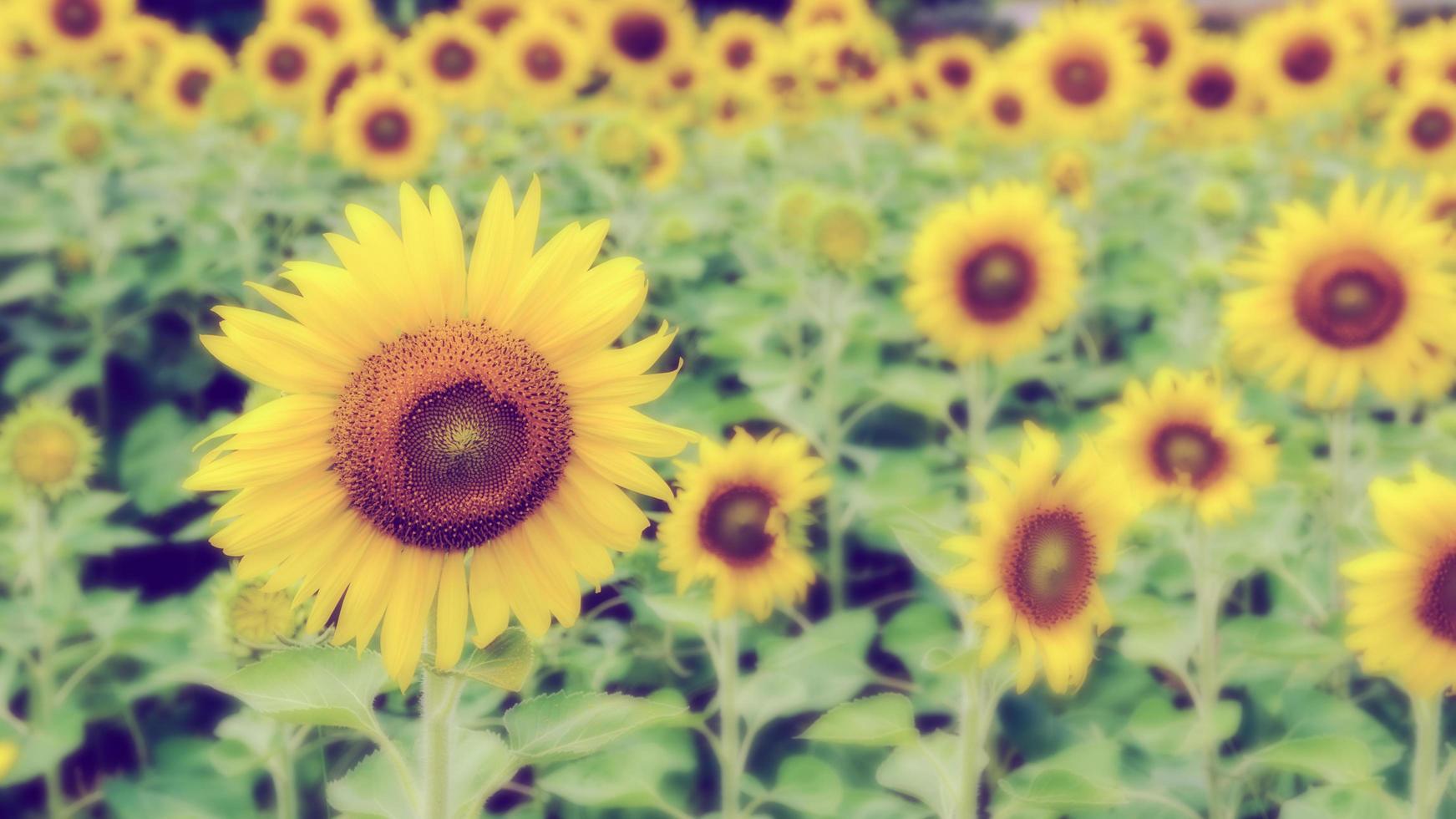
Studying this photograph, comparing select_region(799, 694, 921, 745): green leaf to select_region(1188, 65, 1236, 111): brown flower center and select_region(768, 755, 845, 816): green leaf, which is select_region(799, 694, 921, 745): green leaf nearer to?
select_region(768, 755, 845, 816): green leaf

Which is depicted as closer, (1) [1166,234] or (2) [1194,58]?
(1) [1166,234]

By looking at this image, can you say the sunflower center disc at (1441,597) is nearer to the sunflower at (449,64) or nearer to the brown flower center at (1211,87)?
the brown flower center at (1211,87)

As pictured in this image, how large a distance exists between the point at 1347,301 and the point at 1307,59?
2514 mm

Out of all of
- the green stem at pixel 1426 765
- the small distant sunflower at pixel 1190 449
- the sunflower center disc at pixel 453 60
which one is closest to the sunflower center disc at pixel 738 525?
the small distant sunflower at pixel 1190 449

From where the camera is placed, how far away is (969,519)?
6.23 feet

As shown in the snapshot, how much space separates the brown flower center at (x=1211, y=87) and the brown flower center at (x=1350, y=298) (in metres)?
2.25

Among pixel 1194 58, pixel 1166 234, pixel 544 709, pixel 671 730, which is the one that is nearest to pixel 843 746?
pixel 671 730

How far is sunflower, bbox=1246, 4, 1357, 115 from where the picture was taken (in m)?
4.04

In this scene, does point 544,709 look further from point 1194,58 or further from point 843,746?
point 1194,58

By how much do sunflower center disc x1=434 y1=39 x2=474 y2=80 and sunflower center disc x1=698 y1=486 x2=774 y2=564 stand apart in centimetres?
264

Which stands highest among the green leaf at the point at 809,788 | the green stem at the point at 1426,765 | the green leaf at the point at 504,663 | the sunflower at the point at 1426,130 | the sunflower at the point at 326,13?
the sunflower at the point at 326,13

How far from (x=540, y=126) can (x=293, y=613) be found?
2.20 metres

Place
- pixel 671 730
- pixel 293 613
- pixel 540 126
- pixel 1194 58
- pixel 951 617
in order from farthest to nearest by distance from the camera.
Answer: pixel 1194 58, pixel 540 126, pixel 951 617, pixel 671 730, pixel 293 613

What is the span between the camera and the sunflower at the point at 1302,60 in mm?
4039
